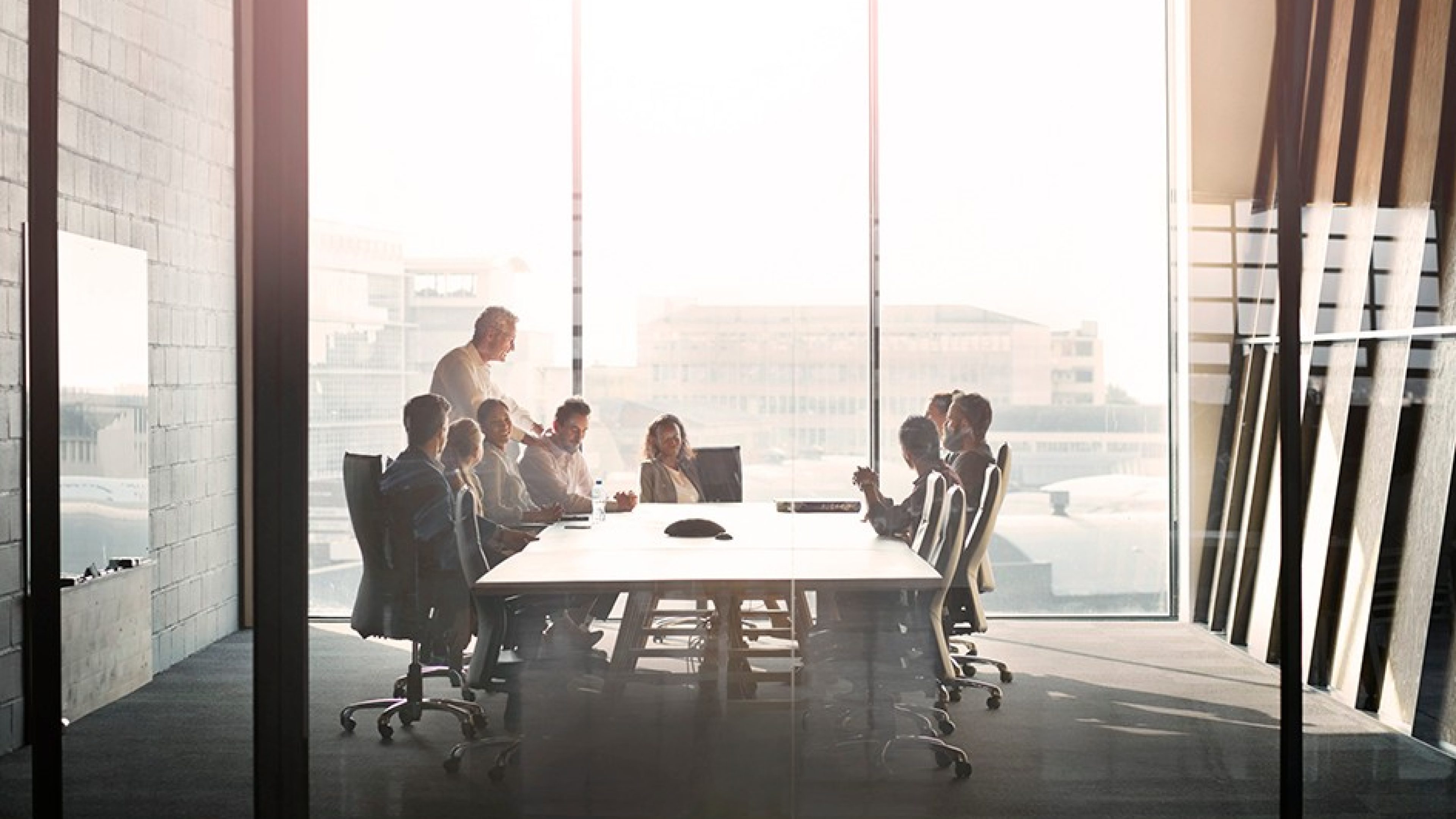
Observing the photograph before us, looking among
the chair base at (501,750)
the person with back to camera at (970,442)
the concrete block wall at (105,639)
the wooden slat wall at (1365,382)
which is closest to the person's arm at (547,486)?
the chair base at (501,750)

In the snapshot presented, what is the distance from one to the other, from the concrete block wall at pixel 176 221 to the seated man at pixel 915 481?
1.97 meters

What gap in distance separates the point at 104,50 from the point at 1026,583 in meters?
3.42

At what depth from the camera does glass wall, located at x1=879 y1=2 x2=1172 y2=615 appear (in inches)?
143

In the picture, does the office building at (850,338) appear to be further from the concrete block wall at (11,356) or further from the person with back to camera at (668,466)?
the concrete block wall at (11,356)

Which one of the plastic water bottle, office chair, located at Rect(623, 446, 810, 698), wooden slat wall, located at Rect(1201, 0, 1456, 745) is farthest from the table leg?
wooden slat wall, located at Rect(1201, 0, 1456, 745)

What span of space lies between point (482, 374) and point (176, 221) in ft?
4.28

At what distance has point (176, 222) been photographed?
4176mm

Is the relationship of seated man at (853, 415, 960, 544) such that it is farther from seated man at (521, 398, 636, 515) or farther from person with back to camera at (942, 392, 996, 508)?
seated man at (521, 398, 636, 515)

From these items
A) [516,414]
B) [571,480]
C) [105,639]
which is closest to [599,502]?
[571,480]

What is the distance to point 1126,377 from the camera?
369 cm

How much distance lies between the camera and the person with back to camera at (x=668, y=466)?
145 inches

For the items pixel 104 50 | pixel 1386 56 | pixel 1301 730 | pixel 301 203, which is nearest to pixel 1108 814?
pixel 1301 730

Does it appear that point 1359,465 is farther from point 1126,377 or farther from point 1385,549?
point 1126,377

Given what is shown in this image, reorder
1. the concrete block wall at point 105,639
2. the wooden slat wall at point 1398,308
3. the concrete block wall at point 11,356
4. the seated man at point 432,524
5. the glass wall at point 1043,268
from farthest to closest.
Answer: the concrete block wall at point 11,356 → the concrete block wall at point 105,639 → the wooden slat wall at point 1398,308 → the seated man at point 432,524 → the glass wall at point 1043,268
